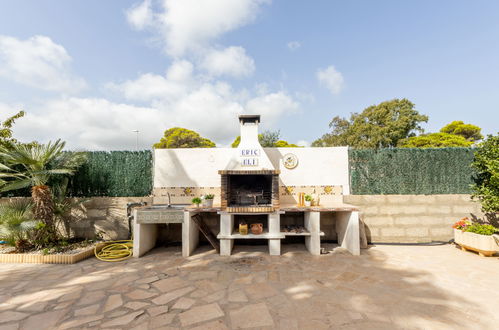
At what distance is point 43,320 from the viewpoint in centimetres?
264

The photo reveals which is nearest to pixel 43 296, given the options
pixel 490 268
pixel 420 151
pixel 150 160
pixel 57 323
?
pixel 57 323

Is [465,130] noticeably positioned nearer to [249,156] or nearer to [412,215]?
[412,215]

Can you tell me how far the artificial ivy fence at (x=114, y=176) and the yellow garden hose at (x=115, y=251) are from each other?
4.74 ft

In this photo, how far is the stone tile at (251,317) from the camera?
8.32ft

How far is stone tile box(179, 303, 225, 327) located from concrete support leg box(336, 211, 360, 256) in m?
3.73

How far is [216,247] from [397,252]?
4.56 meters

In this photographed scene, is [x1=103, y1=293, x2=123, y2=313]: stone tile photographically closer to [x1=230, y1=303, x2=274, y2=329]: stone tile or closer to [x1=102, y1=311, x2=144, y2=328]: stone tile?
[x1=102, y1=311, x2=144, y2=328]: stone tile

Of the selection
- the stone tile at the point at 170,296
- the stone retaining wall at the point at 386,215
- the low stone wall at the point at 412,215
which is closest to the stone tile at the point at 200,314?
the stone tile at the point at 170,296

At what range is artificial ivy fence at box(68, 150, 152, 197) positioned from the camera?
627 cm

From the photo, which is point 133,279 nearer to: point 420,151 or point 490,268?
point 490,268

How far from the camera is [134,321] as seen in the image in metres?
2.59

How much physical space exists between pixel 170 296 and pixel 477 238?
6852 millimetres

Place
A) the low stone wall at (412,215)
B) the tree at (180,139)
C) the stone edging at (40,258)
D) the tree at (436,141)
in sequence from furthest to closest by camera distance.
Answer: the tree at (180,139) → the tree at (436,141) → the low stone wall at (412,215) → the stone edging at (40,258)

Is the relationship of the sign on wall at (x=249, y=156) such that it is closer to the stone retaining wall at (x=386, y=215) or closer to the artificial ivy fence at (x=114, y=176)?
the stone retaining wall at (x=386, y=215)
